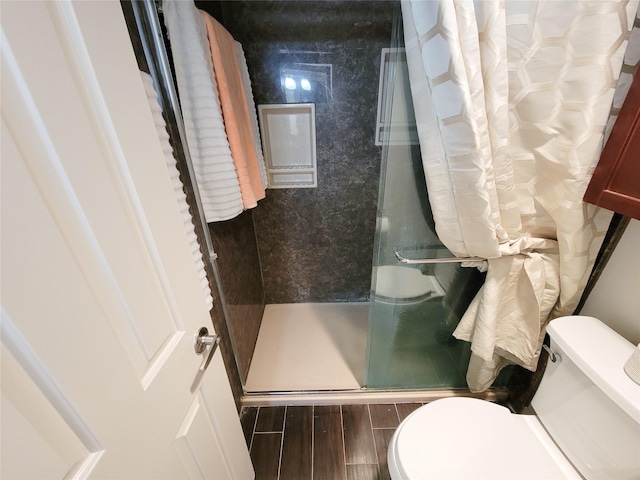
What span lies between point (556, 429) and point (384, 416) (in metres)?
0.73

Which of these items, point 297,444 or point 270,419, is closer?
point 297,444

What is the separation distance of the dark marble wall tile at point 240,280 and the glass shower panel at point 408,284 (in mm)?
714

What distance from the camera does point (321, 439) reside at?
125 centimetres

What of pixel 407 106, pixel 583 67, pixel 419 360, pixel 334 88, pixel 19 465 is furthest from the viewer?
pixel 334 88

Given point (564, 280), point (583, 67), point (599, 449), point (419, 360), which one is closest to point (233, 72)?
point (583, 67)

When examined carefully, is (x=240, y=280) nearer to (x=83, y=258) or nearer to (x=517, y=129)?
(x=83, y=258)

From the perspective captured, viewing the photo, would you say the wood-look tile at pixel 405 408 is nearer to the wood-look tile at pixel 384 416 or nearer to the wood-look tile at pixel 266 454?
the wood-look tile at pixel 384 416

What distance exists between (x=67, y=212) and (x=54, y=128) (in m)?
0.11

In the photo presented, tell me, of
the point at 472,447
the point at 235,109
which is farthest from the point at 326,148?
the point at 472,447

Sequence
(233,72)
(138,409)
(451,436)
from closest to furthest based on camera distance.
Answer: (138,409) → (451,436) → (233,72)

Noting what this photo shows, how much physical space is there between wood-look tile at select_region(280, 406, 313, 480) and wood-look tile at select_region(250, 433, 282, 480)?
31 millimetres

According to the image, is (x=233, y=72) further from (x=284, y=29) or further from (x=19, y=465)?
(x=19, y=465)

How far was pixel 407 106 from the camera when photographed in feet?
3.08

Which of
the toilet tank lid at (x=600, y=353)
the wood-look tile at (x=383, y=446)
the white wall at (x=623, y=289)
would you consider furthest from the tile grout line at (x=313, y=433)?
the white wall at (x=623, y=289)
